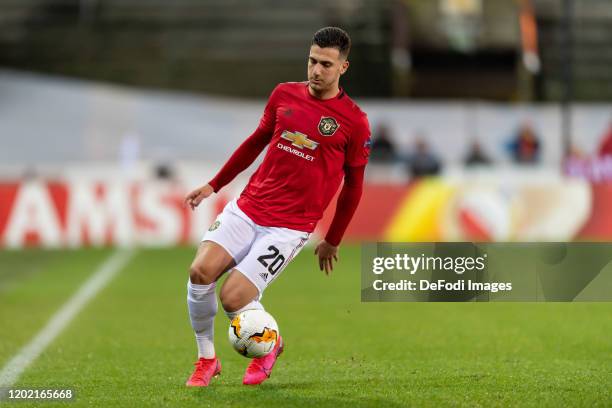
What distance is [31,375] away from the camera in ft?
25.4

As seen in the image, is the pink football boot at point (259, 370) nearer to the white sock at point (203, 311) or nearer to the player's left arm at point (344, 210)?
the white sock at point (203, 311)

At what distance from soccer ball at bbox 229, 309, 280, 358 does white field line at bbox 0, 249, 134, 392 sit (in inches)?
55.4

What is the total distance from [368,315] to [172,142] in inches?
598

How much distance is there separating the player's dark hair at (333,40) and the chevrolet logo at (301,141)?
1.76 feet

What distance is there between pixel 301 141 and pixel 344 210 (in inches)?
22.6

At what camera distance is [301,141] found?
7078 millimetres

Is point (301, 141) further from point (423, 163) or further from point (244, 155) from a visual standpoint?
point (423, 163)

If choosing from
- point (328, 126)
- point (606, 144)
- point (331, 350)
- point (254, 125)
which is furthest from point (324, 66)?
point (606, 144)

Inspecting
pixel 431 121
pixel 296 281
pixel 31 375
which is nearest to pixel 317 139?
pixel 31 375

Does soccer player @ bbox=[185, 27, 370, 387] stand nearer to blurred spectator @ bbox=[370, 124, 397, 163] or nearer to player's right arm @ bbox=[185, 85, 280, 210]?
player's right arm @ bbox=[185, 85, 280, 210]

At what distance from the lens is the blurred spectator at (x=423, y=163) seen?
23781mm

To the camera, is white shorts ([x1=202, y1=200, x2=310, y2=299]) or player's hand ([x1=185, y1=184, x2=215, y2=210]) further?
player's hand ([x1=185, y1=184, x2=215, y2=210])

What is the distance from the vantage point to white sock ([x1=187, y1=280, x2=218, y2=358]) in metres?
7.11

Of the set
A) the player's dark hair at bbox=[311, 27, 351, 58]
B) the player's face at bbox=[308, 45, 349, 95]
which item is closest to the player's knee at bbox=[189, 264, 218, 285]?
the player's face at bbox=[308, 45, 349, 95]
